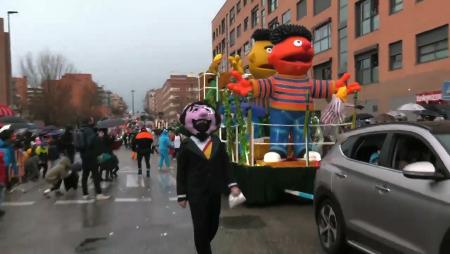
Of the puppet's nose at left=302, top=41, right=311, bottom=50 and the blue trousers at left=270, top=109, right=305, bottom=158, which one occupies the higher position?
the puppet's nose at left=302, top=41, right=311, bottom=50

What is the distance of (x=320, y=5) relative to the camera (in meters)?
36.0

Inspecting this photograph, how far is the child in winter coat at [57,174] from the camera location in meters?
11.4

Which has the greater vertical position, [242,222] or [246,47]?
[246,47]

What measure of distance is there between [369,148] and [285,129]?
15.4 feet

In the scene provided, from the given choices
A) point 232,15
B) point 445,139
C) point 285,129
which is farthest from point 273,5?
point 445,139

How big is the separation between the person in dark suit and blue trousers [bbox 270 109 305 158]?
15.9 feet

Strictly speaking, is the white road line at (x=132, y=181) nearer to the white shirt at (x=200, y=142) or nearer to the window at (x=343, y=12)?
the white shirt at (x=200, y=142)

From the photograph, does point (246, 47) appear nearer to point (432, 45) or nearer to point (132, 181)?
point (432, 45)

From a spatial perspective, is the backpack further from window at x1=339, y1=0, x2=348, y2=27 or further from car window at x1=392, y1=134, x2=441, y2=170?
window at x1=339, y1=0, x2=348, y2=27

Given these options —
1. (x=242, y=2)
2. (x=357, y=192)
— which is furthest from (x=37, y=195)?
(x=242, y=2)

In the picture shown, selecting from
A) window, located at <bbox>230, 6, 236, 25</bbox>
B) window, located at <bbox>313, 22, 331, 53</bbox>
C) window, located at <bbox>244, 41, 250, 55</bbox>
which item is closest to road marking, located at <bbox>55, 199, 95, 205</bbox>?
window, located at <bbox>313, 22, 331, 53</bbox>

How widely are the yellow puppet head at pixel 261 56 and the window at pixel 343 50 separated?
65.6ft

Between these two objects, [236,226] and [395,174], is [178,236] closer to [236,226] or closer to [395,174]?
[236,226]

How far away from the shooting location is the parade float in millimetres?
9164
